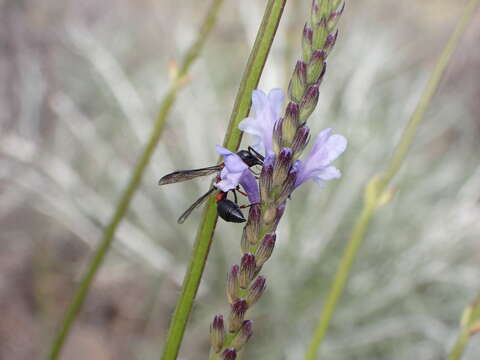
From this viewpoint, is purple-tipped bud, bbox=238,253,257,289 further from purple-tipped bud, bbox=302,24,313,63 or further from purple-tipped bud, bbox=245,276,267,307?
purple-tipped bud, bbox=302,24,313,63

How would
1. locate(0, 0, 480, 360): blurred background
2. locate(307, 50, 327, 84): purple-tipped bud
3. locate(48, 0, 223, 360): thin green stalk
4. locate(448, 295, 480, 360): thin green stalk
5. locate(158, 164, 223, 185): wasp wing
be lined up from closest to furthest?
locate(307, 50, 327, 84): purple-tipped bud, locate(158, 164, 223, 185): wasp wing, locate(448, 295, 480, 360): thin green stalk, locate(48, 0, 223, 360): thin green stalk, locate(0, 0, 480, 360): blurred background

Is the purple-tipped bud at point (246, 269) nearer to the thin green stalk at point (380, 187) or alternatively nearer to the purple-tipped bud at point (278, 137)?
the purple-tipped bud at point (278, 137)

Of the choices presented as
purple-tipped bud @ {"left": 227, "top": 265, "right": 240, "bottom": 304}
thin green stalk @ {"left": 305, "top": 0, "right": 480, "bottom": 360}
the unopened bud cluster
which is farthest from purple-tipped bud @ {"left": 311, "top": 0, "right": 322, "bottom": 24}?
thin green stalk @ {"left": 305, "top": 0, "right": 480, "bottom": 360}

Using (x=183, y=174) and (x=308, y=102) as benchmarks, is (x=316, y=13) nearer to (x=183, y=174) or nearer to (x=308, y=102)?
(x=308, y=102)

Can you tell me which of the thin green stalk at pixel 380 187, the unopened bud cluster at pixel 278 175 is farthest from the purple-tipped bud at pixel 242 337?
the thin green stalk at pixel 380 187

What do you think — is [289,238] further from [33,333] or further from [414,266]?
[33,333]

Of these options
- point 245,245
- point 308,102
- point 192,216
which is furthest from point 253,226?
point 192,216

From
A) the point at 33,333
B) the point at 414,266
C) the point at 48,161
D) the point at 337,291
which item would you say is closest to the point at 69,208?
the point at 48,161

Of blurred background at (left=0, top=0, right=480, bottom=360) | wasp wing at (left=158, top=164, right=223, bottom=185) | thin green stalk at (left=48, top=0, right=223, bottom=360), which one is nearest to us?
wasp wing at (left=158, top=164, right=223, bottom=185)
